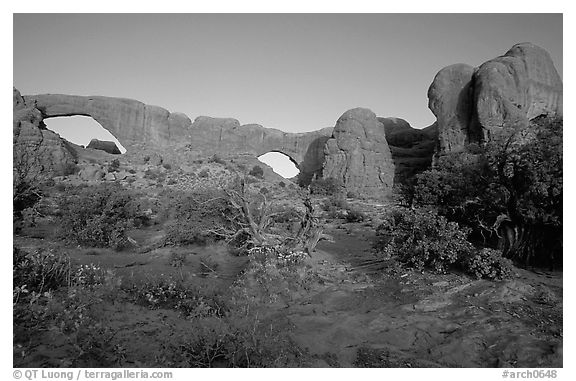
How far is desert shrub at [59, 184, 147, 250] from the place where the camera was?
14.0 meters

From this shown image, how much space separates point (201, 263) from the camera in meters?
11.6

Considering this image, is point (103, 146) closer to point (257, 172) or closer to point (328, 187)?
point (257, 172)

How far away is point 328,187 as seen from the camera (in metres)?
40.7

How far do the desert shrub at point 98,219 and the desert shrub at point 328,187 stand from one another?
25.8 metres

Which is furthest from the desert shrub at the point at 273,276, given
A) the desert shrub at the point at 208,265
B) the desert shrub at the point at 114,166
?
the desert shrub at the point at 114,166

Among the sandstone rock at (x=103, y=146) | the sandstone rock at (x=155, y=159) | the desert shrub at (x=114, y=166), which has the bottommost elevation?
the desert shrub at (x=114, y=166)

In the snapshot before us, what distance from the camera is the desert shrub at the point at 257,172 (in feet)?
149

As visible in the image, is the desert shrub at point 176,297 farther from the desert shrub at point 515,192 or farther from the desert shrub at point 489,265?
the desert shrub at point 515,192

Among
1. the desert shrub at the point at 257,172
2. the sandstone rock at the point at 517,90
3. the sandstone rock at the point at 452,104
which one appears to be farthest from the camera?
the desert shrub at the point at 257,172

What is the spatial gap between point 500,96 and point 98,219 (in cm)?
3324

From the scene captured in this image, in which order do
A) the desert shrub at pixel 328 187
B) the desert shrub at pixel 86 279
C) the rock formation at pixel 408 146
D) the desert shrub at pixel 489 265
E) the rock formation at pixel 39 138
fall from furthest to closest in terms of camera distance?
the rock formation at pixel 408 146, the desert shrub at pixel 328 187, the rock formation at pixel 39 138, the desert shrub at pixel 489 265, the desert shrub at pixel 86 279

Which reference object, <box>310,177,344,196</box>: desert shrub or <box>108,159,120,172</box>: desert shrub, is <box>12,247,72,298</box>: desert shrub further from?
<box>310,177,344,196</box>: desert shrub

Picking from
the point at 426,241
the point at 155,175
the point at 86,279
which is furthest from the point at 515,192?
the point at 155,175

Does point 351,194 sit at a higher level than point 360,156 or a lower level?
lower
